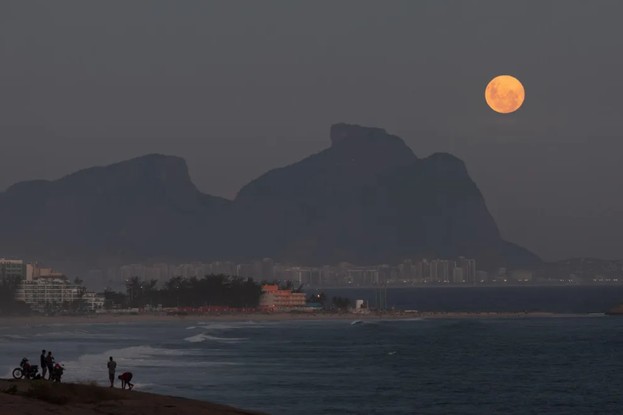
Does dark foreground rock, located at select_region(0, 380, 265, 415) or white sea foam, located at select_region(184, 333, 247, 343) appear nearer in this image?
dark foreground rock, located at select_region(0, 380, 265, 415)

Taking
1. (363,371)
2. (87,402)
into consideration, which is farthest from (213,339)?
(87,402)

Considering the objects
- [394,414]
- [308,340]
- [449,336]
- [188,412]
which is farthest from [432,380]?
[449,336]

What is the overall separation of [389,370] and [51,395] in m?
71.5

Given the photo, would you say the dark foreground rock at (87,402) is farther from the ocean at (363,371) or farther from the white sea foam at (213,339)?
the white sea foam at (213,339)

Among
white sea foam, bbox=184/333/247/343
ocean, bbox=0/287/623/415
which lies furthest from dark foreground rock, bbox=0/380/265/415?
white sea foam, bbox=184/333/247/343

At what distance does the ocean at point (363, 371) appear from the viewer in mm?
81812

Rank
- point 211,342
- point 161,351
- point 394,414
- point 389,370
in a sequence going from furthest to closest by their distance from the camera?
point 211,342
point 161,351
point 389,370
point 394,414

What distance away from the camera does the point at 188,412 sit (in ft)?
150

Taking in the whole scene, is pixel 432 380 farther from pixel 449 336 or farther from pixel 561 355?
pixel 449 336

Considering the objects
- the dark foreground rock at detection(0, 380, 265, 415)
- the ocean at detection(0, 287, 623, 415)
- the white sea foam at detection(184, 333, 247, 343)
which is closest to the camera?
the dark foreground rock at detection(0, 380, 265, 415)

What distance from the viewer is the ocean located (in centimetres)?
8181

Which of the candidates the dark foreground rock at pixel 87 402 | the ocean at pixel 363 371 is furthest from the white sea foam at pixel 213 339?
the dark foreground rock at pixel 87 402

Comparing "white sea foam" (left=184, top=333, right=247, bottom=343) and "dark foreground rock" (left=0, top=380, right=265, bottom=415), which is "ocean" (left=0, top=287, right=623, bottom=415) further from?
"dark foreground rock" (left=0, top=380, right=265, bottom=415)

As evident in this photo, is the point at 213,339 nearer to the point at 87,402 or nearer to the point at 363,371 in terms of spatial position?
the point at 363,371
